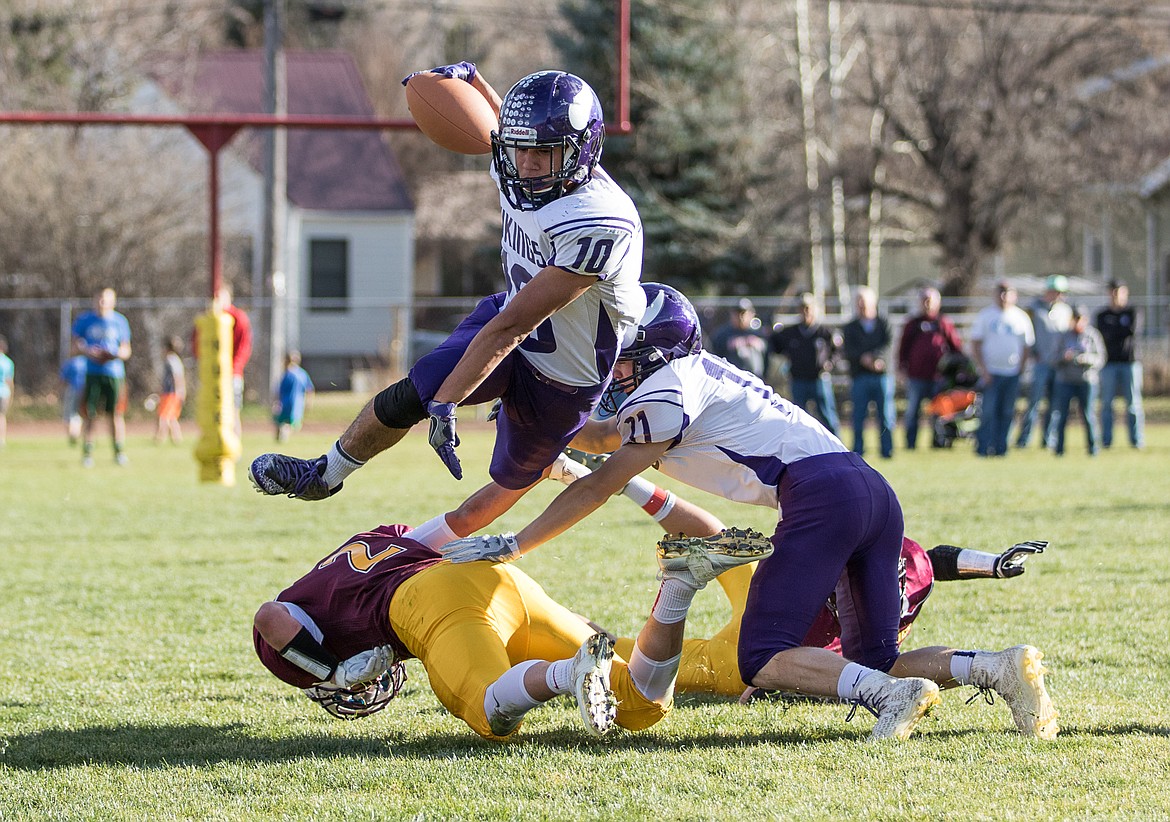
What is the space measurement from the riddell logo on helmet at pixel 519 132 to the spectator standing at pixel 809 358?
33.8ft

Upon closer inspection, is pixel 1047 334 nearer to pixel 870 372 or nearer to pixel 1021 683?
pixel 870 372

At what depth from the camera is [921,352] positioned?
14.2m

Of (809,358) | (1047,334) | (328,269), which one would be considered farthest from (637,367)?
(328,269)

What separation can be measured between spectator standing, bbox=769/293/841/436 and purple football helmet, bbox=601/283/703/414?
991cm

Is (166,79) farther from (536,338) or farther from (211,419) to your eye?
(536,338)

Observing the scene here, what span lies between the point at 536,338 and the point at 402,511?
5640 millimetres

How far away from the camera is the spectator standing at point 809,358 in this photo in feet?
45.9

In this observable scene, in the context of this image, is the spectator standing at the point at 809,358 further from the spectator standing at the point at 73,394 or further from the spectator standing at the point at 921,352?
the spectator standing at the point at 73,394

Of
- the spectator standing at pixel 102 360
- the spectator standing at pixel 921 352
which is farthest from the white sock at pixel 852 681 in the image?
the spectator standing at pixel 102 360

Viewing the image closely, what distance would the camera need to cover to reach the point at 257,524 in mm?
9289

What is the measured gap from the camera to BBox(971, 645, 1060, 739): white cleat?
3.71m

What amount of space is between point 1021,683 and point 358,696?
1.92 metres

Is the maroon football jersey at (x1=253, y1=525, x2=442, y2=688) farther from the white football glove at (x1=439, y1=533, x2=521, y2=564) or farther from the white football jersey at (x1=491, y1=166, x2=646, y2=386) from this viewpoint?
the white football jersey at (x1=491, y1=166, x2=646, y2=386)

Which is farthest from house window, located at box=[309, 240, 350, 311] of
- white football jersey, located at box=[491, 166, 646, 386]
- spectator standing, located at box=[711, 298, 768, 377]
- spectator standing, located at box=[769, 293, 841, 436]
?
white football jersey, located at box=[491, 166, 646, 386]
